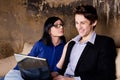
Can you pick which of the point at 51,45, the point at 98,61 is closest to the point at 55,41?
the point at 51,45

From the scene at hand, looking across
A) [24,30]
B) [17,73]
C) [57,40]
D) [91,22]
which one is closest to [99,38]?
[91,22]

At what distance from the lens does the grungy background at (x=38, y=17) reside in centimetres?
270

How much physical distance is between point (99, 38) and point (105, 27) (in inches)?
22.8

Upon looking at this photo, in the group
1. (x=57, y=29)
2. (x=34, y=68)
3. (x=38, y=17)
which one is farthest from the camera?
(x=38, y=17)

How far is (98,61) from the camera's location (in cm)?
208

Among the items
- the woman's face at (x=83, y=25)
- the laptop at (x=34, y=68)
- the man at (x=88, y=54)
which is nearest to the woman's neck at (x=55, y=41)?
the man at (x=88, y=54)

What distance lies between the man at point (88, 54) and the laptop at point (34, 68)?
16cm

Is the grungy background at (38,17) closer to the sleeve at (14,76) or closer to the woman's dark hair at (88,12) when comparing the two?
the woman's dark hair at (88,12)

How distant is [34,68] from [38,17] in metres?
1.15

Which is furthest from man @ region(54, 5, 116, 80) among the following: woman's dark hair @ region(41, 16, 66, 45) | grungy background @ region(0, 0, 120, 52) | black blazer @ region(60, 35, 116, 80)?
grungy background @ region(0, 0, 120, 52)

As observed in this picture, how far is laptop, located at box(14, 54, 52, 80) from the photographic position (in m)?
1.96

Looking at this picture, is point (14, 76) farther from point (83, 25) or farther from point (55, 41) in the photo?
point (83, 25)

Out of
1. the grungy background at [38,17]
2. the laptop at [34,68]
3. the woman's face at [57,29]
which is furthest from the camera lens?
the grungy background at [38,17]

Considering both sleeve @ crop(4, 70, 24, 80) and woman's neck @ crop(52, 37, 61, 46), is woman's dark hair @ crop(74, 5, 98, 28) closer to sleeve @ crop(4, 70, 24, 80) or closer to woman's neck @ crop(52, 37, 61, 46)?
woman's neck @ crop(52, 37, 61, 46)
